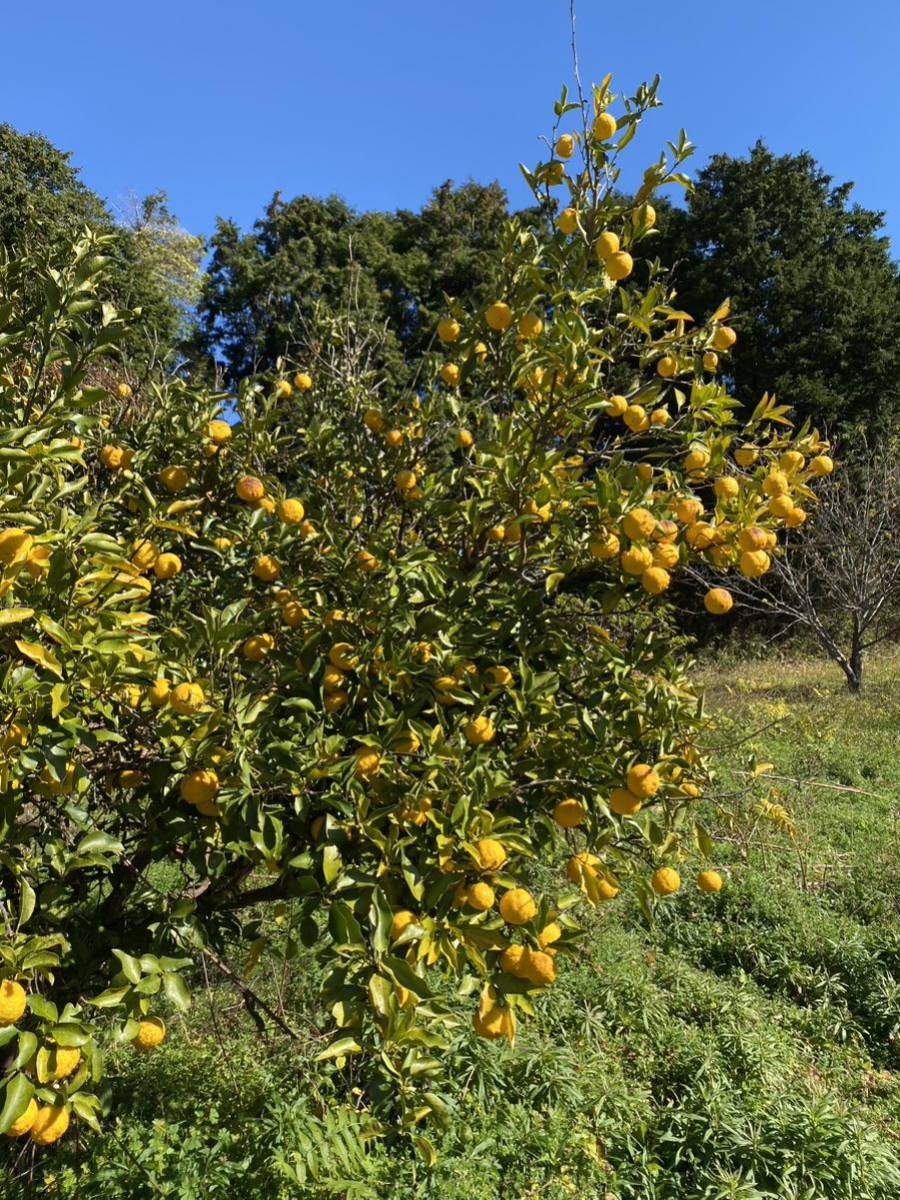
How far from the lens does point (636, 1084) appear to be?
8.19 feet

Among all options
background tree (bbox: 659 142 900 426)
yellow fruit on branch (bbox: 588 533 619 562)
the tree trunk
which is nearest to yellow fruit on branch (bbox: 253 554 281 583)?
yellow fruit on branch (bbox: 588 533 619 562)

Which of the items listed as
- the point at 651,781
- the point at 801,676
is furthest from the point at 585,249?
Answer: the point at 801,676

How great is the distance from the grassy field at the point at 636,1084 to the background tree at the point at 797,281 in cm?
1142

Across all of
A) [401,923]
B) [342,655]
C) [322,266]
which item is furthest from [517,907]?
[322,266]

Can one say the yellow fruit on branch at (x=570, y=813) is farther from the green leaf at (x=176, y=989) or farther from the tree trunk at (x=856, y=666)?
the tree trunk at (x=856, y=666)

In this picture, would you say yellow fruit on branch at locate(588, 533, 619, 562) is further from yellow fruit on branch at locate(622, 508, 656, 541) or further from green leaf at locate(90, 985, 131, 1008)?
green leaf at locate(90, 985, 131, 1008)

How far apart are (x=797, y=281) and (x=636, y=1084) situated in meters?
14.4

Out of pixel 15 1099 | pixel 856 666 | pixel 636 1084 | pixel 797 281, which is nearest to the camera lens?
pixel 15 1099

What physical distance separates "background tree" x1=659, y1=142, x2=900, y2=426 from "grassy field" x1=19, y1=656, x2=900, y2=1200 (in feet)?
37.5

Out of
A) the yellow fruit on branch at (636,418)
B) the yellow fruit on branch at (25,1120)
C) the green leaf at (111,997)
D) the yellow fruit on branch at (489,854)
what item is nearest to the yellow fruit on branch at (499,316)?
the yellow fruit on branch at (636,418)

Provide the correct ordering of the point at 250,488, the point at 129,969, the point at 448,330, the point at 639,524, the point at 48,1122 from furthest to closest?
the point at 448,330, the point at 250,488, the point at 639,524, the point at 129,969, the point at 48,1122

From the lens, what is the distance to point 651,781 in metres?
1.17

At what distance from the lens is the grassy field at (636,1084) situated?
192 cm

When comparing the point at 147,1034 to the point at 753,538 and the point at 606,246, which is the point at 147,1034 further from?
the point at 606,246
